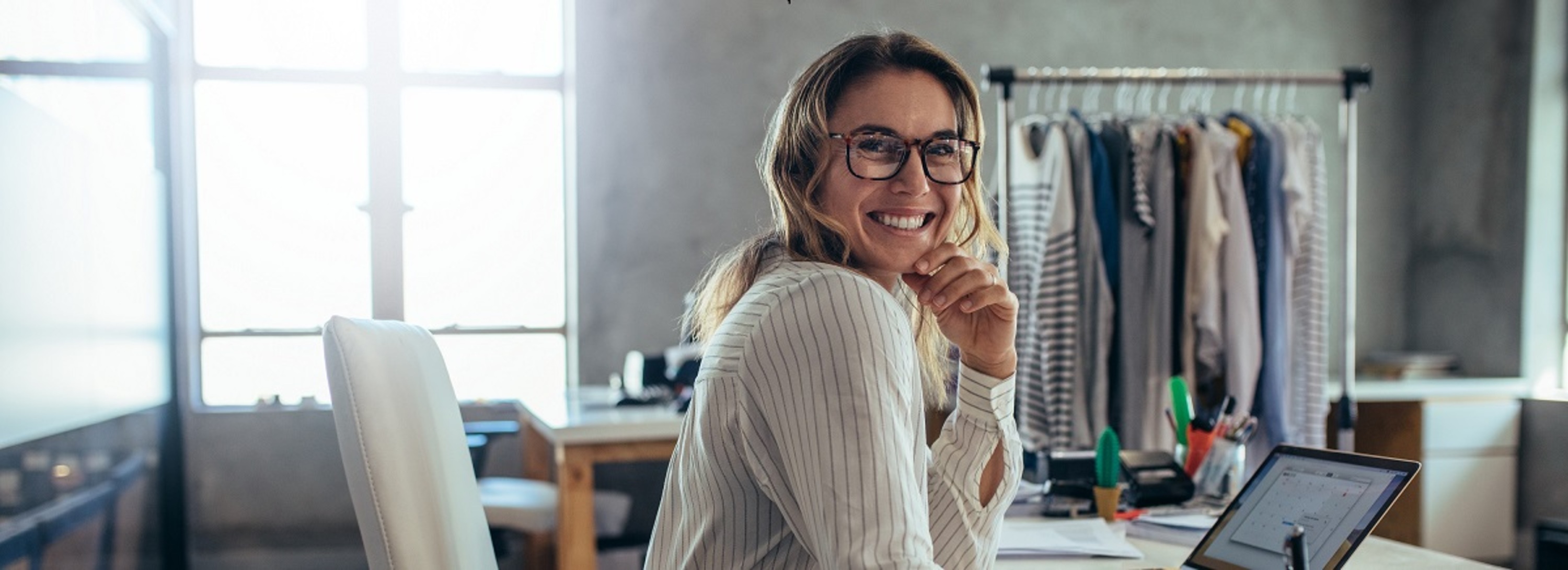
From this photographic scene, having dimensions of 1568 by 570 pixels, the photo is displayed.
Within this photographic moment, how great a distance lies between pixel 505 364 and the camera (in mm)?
4746

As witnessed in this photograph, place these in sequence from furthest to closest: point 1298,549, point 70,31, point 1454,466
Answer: point 1454,466, point 70,31, point 1298,549

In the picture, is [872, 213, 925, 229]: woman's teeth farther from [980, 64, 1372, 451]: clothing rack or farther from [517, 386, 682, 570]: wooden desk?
[980, 64, 1372, 451]: clothing rack

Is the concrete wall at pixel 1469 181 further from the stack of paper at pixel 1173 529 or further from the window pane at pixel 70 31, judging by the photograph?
the window pane at pixel 70 31

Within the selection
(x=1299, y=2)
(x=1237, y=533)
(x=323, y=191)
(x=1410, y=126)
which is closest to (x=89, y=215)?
(x=323, y=191)

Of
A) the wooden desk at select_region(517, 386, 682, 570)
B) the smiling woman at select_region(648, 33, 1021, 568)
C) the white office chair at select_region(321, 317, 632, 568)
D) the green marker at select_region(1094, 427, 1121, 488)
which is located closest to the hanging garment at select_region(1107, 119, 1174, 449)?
the wooden desk at select_region(517, 386, 682, 570)

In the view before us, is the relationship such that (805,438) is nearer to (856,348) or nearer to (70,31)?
(856,348)

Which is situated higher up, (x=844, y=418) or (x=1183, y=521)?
(x=844, y=418)

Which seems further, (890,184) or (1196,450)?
(1196,450)

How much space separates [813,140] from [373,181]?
375 centimetres

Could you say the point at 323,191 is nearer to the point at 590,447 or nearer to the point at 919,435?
the point at 590,447

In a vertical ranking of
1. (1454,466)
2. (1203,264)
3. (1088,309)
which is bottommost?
(1454,466)

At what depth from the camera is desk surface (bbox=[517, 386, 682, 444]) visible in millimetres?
2406

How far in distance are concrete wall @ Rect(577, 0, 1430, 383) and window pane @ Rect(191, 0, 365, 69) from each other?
2.96ft

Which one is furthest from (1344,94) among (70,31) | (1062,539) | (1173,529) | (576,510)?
(70,31)
